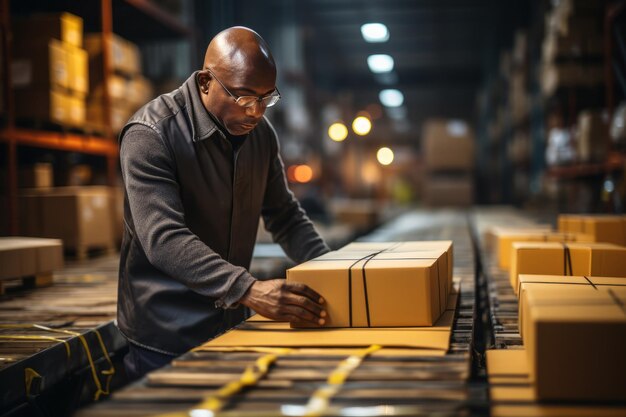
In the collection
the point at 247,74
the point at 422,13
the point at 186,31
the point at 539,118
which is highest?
the point at 422,13

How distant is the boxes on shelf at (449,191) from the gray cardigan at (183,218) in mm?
12305

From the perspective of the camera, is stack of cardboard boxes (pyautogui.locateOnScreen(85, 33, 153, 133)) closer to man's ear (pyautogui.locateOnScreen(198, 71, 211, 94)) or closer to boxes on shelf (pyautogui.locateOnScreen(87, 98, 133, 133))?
boxes on shelf (pyautogui.locateOnScreen(87, 98, 133, 133))

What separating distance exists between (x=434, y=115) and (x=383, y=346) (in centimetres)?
3312

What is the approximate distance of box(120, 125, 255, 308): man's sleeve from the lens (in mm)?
2408

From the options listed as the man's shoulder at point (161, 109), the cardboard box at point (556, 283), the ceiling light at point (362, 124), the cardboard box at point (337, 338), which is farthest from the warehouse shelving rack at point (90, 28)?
the cardboard box at point (556, 283)

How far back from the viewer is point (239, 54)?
2711 mm

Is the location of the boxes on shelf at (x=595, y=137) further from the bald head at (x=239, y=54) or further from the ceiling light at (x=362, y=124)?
the bald head at (x=239, y=54)

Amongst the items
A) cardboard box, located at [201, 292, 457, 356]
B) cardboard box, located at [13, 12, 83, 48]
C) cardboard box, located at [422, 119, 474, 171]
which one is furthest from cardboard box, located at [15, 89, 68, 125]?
cardboard box, located at [422, 119, 474, 171]

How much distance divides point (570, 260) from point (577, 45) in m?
5.46

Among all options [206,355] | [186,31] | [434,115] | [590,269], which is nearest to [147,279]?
[206,355]

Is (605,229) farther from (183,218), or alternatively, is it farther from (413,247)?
(183,218)

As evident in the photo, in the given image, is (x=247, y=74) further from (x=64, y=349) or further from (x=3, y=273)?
(x=3, y=273)

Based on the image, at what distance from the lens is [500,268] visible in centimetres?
454

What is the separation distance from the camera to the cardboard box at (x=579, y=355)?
5.46 ft
